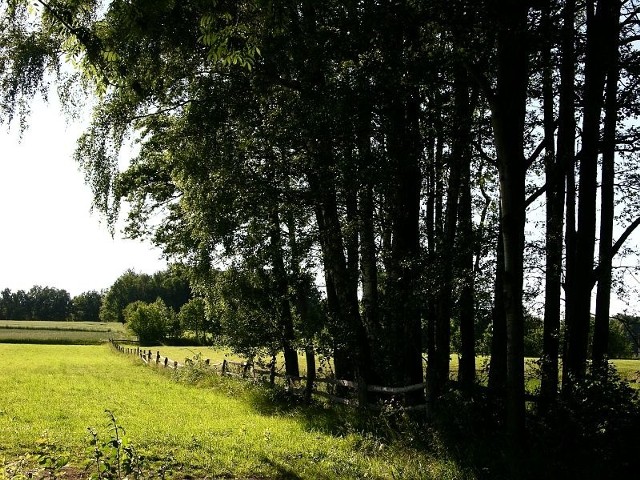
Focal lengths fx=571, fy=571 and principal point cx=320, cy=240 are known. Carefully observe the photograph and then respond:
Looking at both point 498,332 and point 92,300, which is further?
point 92,300

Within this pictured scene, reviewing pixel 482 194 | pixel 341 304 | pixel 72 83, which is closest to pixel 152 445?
A: pixel 341 304

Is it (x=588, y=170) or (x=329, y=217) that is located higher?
(x=588, y=170)

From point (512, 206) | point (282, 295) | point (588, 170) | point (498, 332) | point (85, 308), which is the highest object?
point (588, 170)

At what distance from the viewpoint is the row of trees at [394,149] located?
331 inches

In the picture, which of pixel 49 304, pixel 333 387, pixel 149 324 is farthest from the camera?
pixel 49 304

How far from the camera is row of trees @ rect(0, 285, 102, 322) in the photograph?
150625mm

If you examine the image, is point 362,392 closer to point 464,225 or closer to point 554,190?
point 464,225

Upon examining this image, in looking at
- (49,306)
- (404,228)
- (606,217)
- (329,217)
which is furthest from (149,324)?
(49,306)

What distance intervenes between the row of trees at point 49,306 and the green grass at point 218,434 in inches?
5740

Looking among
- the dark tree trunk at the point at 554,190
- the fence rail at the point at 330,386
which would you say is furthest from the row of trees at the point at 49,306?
the dark tree trunk at the point at 554,190

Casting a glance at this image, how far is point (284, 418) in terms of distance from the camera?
45.0 feet

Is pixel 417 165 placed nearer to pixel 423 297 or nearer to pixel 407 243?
pixel 407 243

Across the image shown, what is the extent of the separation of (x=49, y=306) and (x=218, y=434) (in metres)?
164

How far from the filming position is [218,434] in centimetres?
1094
